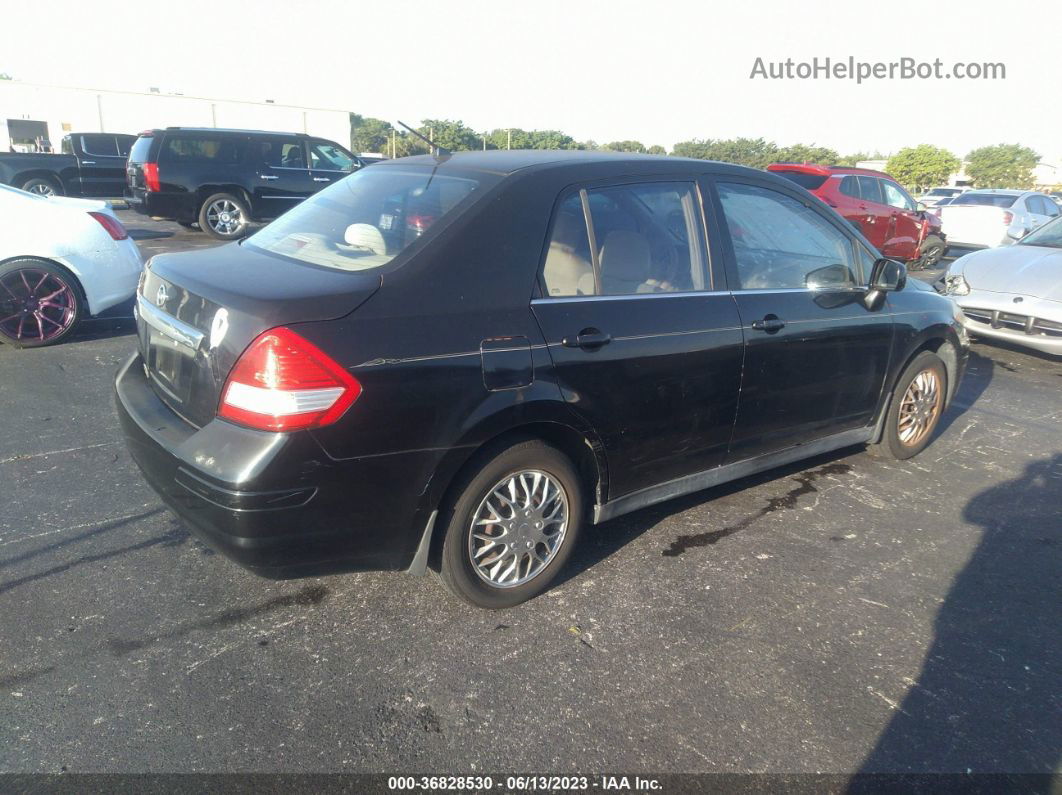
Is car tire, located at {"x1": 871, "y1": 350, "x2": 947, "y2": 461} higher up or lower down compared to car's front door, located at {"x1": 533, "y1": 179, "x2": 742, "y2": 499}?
lower down

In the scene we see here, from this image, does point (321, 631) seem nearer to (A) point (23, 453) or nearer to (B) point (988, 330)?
(A) point (23, 453)

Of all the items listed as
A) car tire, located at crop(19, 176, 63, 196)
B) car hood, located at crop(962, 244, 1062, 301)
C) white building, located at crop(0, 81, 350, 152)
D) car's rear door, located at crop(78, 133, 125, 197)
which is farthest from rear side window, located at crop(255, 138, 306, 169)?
white building, located at crop(0, 81, 350, 152)

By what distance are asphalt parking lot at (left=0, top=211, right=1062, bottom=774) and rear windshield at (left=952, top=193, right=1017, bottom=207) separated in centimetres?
1437

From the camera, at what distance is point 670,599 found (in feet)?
10.4

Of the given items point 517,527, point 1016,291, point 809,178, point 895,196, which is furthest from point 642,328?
point 895,196

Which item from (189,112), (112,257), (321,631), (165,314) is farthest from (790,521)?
(189,112)

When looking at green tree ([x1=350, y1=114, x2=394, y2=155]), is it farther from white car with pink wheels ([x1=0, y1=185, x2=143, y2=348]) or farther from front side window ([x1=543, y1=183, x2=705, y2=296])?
front side window ([x1=543, y1=183, x2=705, y2=296])

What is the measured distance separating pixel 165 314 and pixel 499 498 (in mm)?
1449

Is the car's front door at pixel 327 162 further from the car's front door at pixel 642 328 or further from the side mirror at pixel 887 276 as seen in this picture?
the car's front door at pixel 642 328

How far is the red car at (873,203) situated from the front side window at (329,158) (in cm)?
773

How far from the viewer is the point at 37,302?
6172 mm

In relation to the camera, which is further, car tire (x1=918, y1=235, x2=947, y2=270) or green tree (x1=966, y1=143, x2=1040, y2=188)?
green tree (x1=966, y1=143, x2=1040, y2=188)

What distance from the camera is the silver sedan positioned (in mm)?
6727

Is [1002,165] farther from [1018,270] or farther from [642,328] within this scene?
[642,328]
